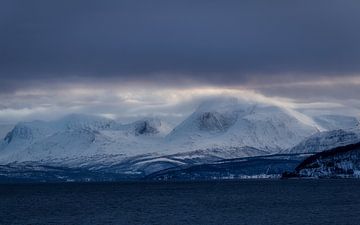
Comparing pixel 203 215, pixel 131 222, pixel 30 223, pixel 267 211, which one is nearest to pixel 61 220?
pixel 30 223

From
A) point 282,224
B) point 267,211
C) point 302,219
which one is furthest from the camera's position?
point 267,211

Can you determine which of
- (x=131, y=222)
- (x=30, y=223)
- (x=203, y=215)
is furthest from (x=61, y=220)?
(x=203, y=215)

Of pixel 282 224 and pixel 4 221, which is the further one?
pixel 4 221

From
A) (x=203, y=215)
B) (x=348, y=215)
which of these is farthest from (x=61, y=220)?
(x=348, y=215)

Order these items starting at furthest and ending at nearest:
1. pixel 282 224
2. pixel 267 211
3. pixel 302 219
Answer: pixel 267 211 < pixel 302 219 < pixel 282 224

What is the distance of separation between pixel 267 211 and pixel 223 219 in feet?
78.2

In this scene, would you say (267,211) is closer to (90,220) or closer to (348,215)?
(348,215)

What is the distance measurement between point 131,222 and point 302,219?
38.3 metres

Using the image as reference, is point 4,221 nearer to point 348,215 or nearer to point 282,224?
point 282,224

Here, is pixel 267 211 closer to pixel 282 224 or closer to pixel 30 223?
pixel 282 224

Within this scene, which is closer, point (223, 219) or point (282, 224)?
point (282, 224)

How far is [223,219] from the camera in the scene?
589 ft

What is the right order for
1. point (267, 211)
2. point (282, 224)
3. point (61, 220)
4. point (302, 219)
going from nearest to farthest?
1. point (282, 224)
2. point (302, 219)
3. point (61, 220)
4. point (267, 211)

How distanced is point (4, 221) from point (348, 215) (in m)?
82.2
